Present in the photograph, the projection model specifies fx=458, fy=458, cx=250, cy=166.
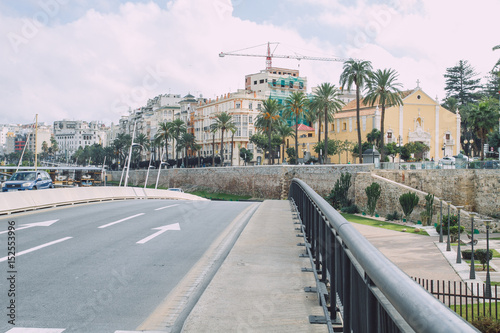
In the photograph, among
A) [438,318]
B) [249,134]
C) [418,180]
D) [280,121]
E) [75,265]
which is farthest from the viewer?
[249,134]

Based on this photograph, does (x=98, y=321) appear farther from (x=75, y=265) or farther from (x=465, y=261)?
(x=465, y=261)

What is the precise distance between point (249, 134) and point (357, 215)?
58.8m

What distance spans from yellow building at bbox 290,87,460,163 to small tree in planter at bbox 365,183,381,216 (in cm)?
3429

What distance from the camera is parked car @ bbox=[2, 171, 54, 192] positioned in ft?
92.4

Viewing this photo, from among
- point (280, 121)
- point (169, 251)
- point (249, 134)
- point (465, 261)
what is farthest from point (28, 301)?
point (249, 134)

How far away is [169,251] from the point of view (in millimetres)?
11242

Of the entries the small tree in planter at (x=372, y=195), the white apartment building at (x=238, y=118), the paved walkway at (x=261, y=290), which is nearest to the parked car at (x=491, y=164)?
the small tree in planter at (x=372, y=195)

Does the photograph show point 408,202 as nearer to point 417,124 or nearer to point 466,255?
point 466,255

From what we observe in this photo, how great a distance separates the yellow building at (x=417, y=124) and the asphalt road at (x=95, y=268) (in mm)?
69689

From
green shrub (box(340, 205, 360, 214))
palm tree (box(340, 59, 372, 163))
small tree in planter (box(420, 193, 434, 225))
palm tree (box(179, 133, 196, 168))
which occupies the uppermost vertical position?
palm tree (box(340, 59, 372, 163))

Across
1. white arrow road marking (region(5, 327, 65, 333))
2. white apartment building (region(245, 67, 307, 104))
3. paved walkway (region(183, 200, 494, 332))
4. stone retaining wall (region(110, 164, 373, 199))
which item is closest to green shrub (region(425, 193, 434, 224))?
stone retaining wall (region(110, 164, 373, 199))

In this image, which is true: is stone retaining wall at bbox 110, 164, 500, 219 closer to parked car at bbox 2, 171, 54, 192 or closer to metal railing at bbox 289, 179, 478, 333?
parked car at bbox 2, 171, 54, 192

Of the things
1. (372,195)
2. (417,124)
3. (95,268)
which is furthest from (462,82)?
(95,268)

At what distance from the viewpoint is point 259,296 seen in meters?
6.45
